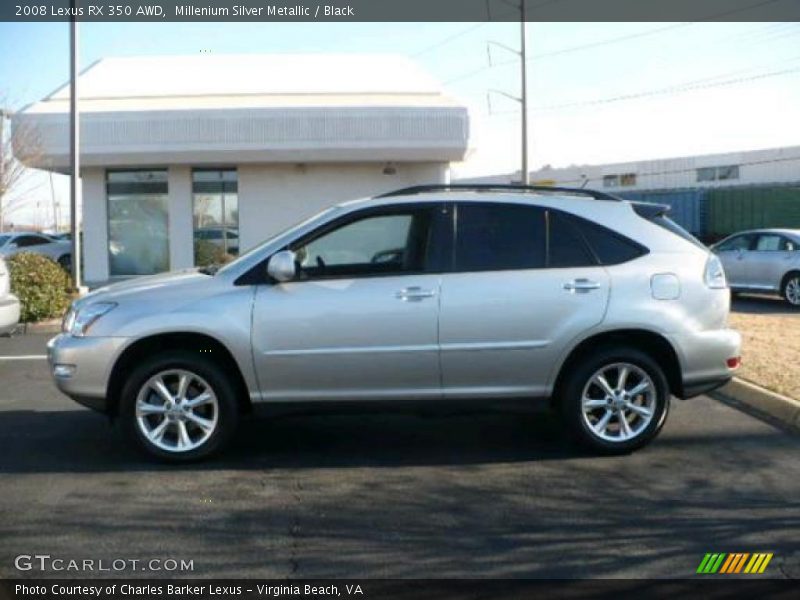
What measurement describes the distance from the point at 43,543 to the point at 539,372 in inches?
130

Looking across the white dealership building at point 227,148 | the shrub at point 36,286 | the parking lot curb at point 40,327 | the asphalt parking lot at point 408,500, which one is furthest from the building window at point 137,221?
the asphalt parking lot at point 408,500

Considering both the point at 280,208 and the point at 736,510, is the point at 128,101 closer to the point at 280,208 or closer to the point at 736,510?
the point at 280,208

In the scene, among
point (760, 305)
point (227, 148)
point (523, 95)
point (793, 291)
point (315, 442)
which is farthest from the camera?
point (523, 95)

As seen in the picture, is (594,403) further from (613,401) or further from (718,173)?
(718,173)

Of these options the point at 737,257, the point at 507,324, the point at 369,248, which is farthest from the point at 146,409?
the point at 737,257

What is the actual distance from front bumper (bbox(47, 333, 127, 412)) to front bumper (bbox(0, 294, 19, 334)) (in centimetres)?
321

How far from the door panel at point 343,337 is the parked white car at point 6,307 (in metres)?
4.17

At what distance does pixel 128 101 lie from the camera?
2209 centimetres

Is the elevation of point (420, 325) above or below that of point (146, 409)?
above

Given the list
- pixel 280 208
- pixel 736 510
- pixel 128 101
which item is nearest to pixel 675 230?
pixel 736 510

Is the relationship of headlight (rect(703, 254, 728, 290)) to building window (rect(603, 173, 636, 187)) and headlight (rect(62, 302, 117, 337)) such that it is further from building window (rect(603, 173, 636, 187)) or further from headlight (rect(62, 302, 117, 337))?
building window (rect(603, 173, 636, 187))

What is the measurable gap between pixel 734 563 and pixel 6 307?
7430 millimetres

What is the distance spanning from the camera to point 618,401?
6.22 meters

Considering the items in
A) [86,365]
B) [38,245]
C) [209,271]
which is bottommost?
[86,365]
